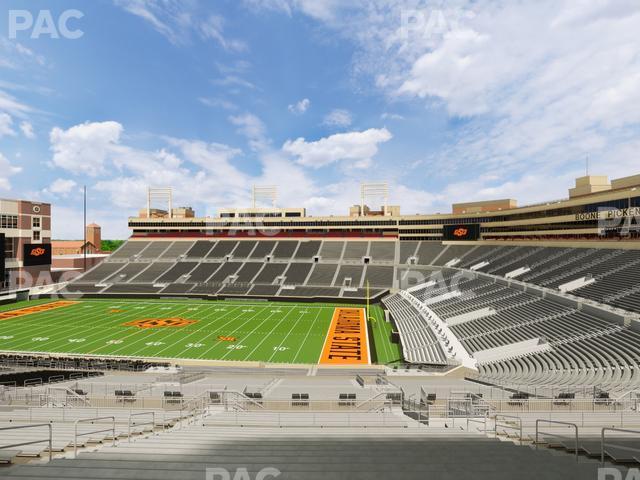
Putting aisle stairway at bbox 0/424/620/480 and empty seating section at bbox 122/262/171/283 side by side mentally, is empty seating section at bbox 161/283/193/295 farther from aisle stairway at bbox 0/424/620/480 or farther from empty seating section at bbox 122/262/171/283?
aisle stairway at bbox 0/424/620/480

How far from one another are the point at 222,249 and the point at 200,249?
4070 millimetres

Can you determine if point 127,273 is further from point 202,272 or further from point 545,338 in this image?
point 545,338

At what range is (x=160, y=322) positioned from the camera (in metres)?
38.2

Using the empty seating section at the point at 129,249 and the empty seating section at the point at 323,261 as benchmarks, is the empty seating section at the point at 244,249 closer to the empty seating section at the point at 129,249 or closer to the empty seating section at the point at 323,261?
the empty seating section at the point at 323,261

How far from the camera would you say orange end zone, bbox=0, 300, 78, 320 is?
40.4 metres

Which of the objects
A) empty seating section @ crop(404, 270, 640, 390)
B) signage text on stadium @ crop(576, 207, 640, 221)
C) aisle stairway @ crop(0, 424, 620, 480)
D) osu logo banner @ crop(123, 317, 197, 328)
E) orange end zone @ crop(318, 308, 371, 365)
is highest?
signage text on stadium @ crop(576, 207, 640, 221)

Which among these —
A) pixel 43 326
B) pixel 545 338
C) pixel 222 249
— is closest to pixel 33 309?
pixel 43 326

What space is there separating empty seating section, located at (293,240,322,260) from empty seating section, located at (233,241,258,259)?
8.58 m

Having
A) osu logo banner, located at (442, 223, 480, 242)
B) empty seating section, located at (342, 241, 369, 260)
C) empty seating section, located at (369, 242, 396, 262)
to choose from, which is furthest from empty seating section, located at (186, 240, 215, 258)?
osu logo banner, located at (442, 223, 480, 242)

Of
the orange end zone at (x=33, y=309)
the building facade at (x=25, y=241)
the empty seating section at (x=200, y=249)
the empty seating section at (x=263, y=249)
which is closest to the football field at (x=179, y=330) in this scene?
the orange end zone at (x=33, y=309)

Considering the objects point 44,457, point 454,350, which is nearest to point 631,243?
point 454,350

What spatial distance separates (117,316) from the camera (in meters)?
40.9

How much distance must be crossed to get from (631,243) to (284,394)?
1225 inches

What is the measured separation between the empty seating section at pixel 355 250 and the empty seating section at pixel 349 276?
2.94 metres
